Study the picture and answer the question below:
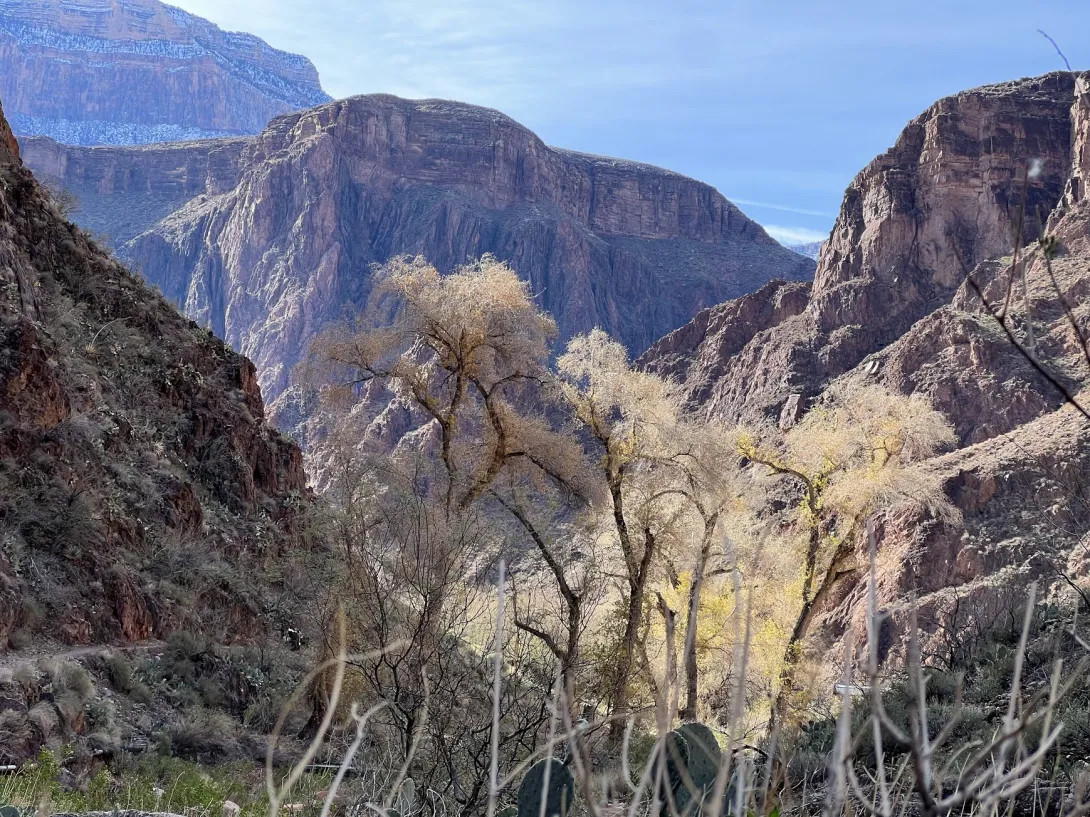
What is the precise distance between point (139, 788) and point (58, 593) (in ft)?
14.7

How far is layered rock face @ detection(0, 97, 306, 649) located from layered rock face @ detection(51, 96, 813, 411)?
363ft

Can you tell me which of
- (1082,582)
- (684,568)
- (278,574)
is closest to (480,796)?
(278,574)

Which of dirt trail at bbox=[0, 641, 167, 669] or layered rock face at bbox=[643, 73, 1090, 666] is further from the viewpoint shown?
layered rock face at bbox=[643, 73, 1090, 666]

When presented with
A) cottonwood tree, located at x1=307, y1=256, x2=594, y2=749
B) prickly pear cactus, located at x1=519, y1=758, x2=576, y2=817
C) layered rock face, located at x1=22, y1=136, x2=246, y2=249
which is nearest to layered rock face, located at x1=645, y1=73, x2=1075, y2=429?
cottonwood tree, located at x1=307, y1=256, x2=594, y2=749

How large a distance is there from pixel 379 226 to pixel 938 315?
92.3 meters

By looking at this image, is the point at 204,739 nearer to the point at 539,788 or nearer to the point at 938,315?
the point at 539,788

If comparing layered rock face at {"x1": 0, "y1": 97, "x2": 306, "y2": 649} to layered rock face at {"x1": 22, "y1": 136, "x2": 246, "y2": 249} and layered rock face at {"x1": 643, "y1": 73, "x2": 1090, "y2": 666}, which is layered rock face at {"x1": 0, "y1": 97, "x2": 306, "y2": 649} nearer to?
layered rock face at {"x1": 643, "y1": 73, "x2": 1090, "y2": 666}

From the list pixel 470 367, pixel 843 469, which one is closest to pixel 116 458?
pixel 470 367

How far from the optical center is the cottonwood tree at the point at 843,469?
19125mm

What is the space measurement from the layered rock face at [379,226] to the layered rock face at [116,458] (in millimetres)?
110723

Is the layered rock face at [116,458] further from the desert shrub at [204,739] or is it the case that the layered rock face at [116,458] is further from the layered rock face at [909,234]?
the layered rock face at [909,234]

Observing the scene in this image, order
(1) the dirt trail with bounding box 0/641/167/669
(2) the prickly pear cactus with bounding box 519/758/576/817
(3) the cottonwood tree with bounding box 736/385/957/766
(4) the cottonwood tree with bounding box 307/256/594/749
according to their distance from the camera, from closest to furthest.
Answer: (2) the prickly pear cactus with bounding box 519/758/576/817 → (1) the dirt trail with bounding box 0/641/167/669 → (4) the cottonwood tree with bounding box 307/256/594/749 → (3) the cottonwood tree with bounding box 736/385/957/766

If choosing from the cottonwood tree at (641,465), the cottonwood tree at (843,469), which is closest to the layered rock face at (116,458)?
the cottonwood tree at (641,465)

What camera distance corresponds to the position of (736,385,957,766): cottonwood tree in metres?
19.1
